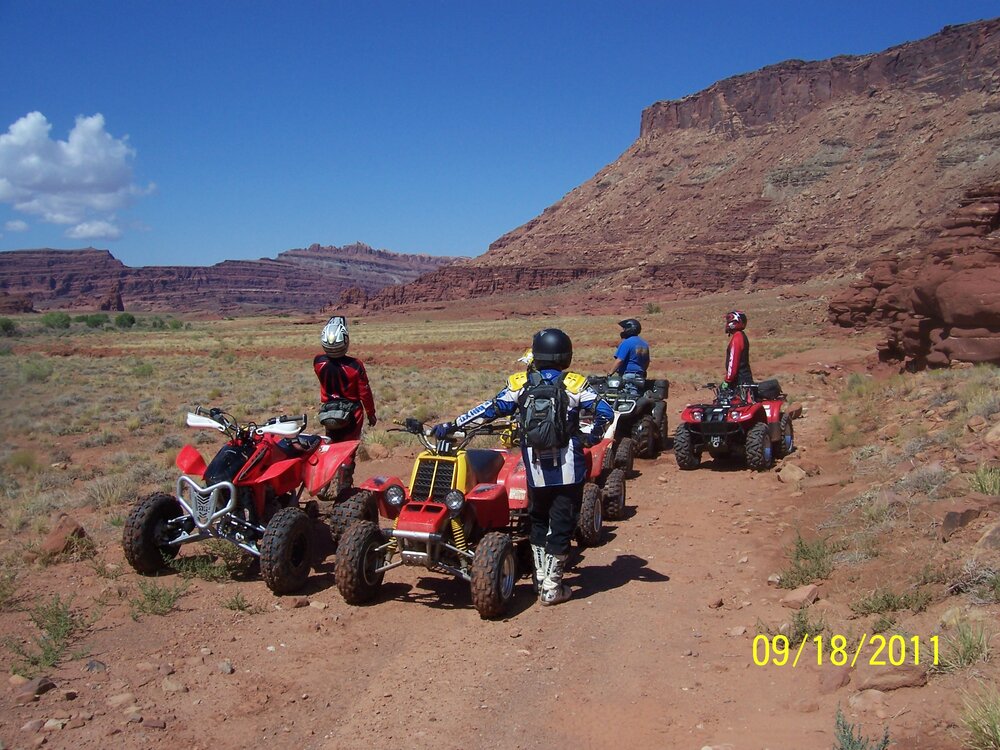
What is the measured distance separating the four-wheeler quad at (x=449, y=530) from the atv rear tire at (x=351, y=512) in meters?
0.13

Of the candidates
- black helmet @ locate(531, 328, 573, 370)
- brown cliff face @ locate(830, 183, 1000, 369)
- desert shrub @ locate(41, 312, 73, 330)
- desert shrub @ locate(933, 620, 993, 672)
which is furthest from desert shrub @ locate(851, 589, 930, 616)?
desert shrub @ locate(41, 312, 73, 330)

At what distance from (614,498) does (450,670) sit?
3.84 metres

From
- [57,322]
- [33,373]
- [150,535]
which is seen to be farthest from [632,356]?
[57,322]

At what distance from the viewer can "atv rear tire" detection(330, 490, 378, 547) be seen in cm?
678

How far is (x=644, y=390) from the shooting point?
37.6 feet

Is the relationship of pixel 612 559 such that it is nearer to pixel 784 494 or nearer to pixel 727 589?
pixel 727 589

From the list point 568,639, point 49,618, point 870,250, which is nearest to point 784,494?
point 568,639

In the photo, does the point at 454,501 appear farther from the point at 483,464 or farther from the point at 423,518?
the point at 483,464

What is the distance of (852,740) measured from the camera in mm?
3240

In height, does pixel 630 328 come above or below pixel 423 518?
above

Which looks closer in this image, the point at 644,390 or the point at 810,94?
the point at 644,390

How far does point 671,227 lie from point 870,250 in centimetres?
3502

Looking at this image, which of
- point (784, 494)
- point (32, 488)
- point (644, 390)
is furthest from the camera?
point (644, 390)

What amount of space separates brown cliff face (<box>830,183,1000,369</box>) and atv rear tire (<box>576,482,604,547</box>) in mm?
10561
